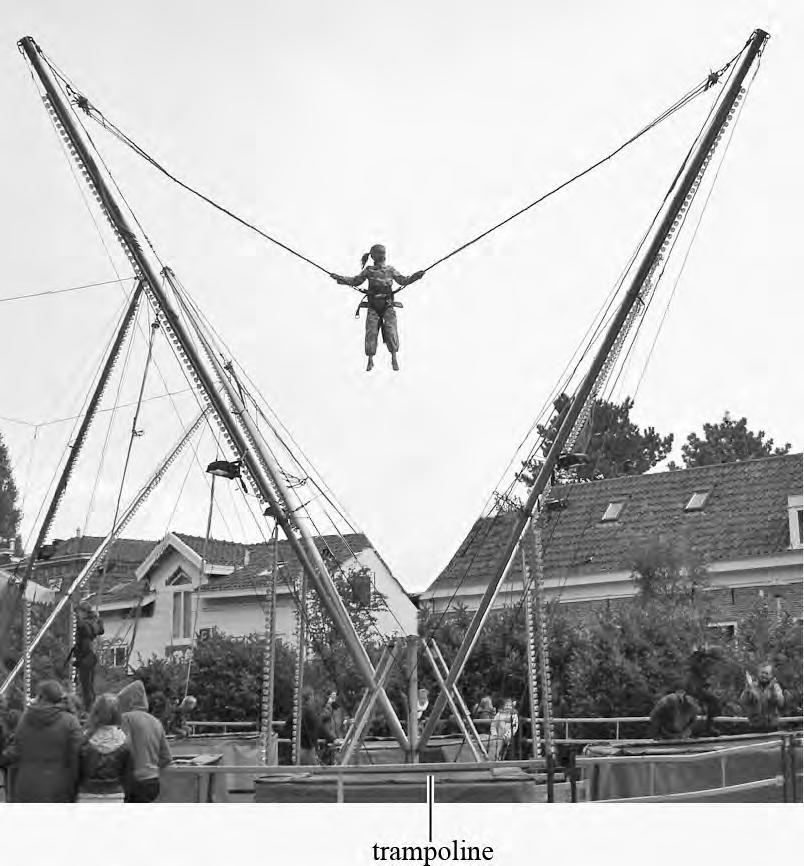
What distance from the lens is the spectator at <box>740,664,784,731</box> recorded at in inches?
830

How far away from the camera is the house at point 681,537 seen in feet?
122

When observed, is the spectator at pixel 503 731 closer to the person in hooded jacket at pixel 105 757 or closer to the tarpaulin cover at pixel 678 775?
the tarpaulin cover at pixel 678 775

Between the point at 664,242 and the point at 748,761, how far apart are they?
625 centimetres

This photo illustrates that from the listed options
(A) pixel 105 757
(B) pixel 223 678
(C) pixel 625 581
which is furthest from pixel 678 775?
(B) pixel 223 678

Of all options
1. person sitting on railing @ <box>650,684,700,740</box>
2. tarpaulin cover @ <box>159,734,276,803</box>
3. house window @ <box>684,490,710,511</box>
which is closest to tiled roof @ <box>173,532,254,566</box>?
house window @ <box>684,490,710,511</box>

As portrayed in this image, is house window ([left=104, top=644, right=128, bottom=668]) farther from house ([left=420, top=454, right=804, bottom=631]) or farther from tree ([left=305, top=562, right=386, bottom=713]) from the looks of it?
tree ([left=305, top=562, right=386, bottom=713])

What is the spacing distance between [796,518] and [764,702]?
17590 mm

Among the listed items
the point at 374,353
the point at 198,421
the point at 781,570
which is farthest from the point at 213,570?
the point at 374,353

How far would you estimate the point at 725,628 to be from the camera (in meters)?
34.6

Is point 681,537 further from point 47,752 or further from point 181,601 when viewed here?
point 47,752

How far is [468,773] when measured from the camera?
Result: 652 inches

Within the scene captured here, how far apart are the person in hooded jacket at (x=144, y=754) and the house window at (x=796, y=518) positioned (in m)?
25.5

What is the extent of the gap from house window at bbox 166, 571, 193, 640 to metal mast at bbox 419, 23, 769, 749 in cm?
2893

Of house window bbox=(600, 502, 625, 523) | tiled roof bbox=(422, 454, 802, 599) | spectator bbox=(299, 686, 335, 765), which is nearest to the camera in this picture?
spectator bbox=(299, 686, 335, 765)
